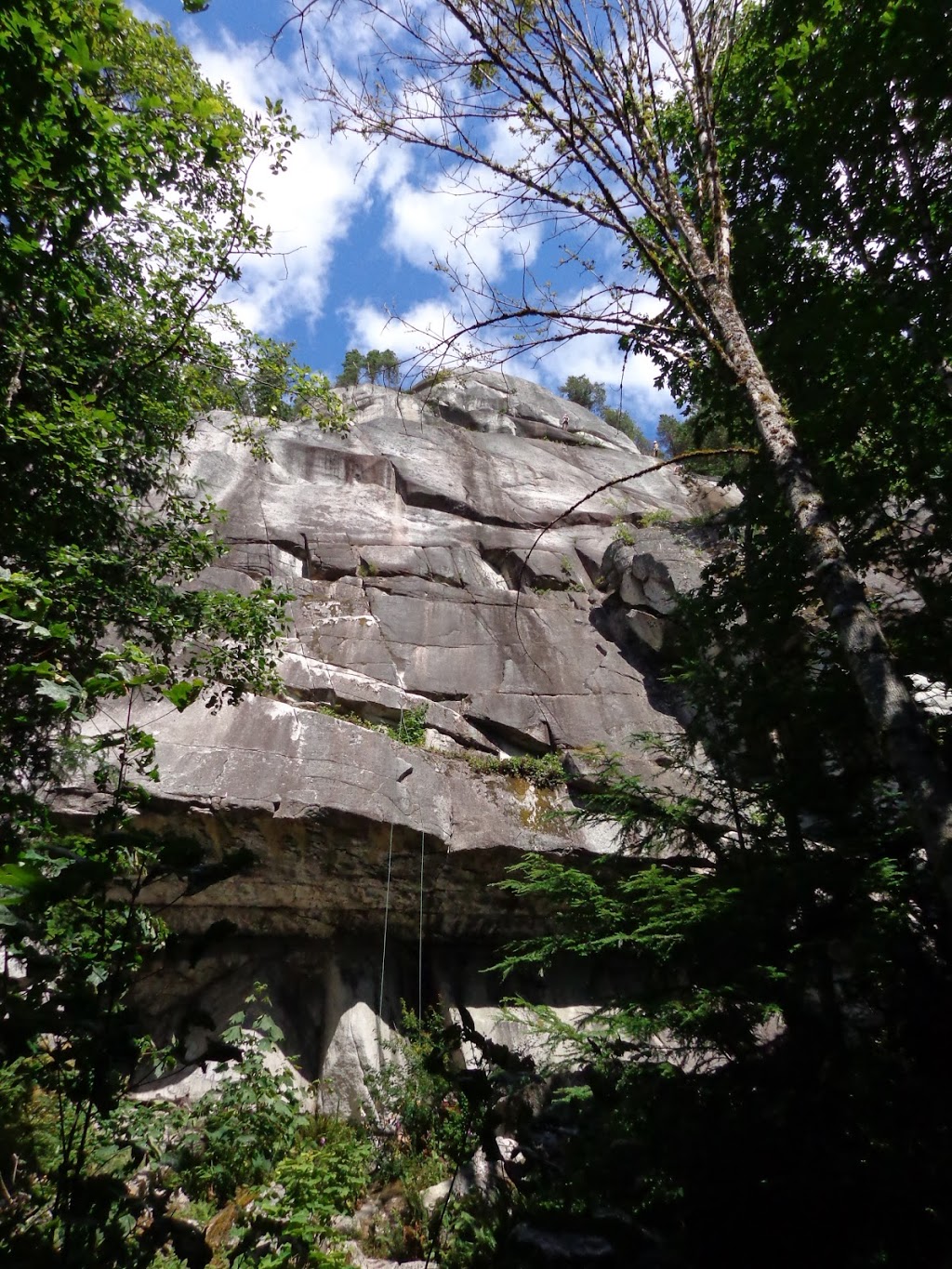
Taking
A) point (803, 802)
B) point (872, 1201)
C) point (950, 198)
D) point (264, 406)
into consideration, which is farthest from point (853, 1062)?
point (264, 406)

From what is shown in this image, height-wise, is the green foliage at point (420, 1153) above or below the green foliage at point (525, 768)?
below

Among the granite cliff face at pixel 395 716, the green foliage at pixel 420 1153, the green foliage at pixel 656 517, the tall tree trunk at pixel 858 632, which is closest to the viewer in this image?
the tall tree trunk at pixel 858 632

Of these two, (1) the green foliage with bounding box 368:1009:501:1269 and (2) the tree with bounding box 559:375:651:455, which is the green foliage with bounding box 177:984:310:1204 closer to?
(1) the green foliage with bounding box 368:1009:501:1269

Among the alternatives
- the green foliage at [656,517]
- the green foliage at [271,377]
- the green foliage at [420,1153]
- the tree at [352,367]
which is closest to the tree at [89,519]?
the green foliage at [271,377]

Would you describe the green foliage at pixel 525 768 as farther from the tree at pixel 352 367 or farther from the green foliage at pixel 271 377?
the tree at pixel 352 367

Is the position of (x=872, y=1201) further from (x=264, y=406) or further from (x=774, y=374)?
(x=264, y=406)

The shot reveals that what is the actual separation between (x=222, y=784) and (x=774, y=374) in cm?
698

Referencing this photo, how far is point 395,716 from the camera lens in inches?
402

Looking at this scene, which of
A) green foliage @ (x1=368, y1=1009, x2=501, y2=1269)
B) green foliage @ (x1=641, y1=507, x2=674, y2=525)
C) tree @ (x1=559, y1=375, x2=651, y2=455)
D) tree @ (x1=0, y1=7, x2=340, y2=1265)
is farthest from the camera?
tree @ (x1=559, y1=375, x2=651, y2=455)

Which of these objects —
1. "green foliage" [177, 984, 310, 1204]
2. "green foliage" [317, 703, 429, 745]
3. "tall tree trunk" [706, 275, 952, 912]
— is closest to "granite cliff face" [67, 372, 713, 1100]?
Answer: "green foliage" [317, 703, 429, 745]

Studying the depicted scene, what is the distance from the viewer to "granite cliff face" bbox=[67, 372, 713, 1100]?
325 inches

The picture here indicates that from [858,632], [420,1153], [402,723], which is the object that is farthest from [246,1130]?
[858,632]

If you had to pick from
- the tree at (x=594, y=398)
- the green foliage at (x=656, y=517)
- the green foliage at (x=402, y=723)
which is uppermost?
the tree at (x=594, y=398)

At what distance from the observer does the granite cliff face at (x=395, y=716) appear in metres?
8.25
